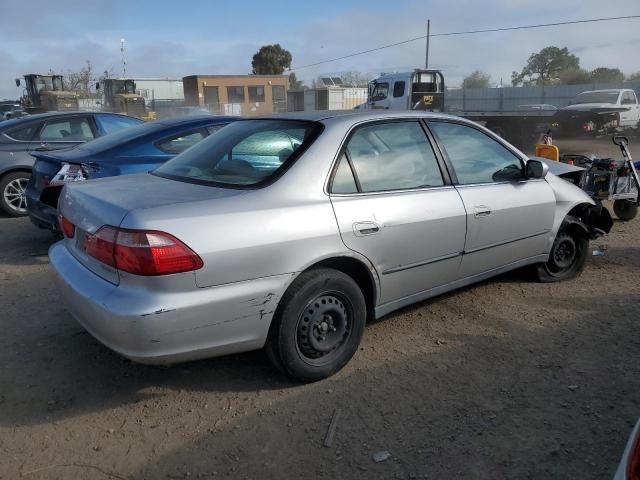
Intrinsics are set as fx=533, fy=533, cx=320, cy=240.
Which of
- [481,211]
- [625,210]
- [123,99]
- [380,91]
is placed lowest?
[625,210]

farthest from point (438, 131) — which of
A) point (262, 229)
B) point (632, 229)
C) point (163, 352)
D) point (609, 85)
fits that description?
point (609, 85)

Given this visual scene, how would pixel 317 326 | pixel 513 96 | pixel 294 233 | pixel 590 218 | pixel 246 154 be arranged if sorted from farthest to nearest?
pixel 513 96
pixel 590 218
pixel 246 154
pixel 317 326
pixel 294 233

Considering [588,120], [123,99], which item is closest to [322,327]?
[588,120]

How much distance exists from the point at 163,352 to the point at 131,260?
1.58 ft

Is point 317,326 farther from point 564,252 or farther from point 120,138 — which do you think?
point 120,138

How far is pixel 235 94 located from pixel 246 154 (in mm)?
37196

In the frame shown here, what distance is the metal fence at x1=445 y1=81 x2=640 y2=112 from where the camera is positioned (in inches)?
1140

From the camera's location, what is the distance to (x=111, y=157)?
219 inches

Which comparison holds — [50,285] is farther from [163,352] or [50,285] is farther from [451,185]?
[451,185]

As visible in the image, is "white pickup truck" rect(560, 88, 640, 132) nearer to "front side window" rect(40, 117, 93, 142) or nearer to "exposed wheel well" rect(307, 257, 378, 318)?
"front side window" rect(40, 117, 93, 142)

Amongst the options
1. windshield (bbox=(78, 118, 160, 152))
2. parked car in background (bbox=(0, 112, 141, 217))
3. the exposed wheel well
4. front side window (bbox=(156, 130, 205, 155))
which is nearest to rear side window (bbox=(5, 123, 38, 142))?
parked car in background (bbox=(0, 112, 141, 217))

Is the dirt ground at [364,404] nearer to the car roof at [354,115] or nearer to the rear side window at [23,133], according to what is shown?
the car roof at [354,115]

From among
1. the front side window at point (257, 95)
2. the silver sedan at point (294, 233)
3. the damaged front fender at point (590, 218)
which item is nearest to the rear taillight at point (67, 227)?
the silver sedan at point (294, 233)

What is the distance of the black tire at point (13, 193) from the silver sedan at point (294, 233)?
17.2 ft
